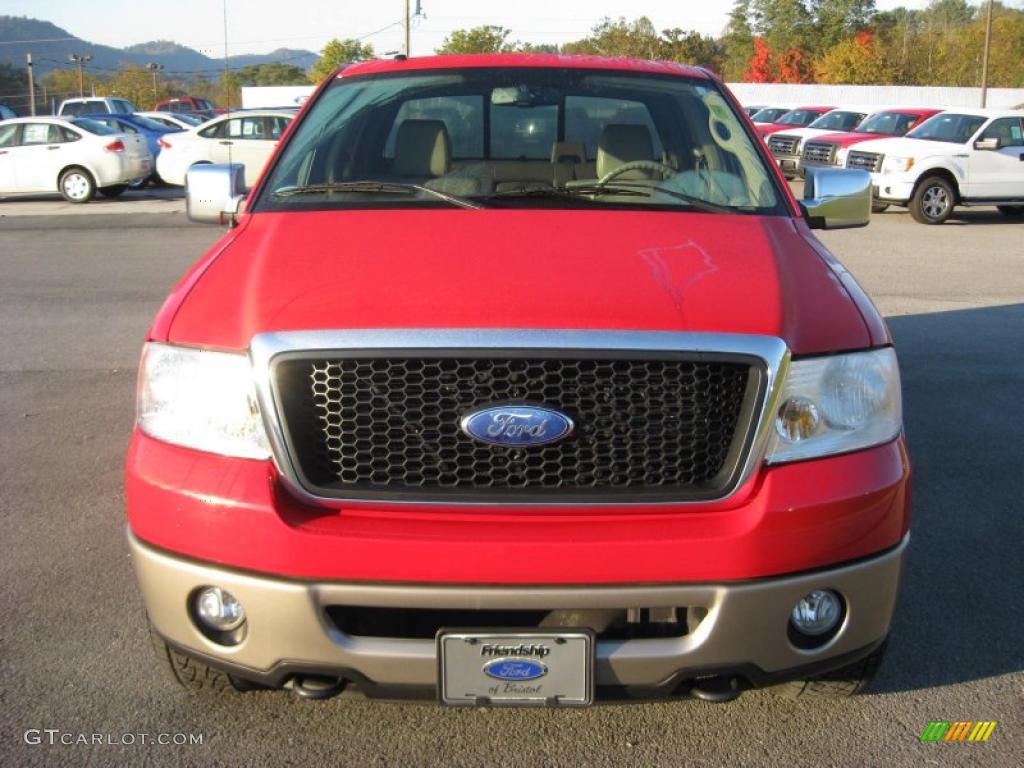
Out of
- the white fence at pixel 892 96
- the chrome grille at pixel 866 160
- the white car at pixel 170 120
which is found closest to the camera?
the chrome grille at pixel 866 160

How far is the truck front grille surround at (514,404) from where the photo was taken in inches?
104

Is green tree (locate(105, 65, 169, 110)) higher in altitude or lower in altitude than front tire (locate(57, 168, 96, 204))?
higher

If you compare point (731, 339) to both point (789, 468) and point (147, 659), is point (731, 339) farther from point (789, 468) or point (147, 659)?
point (147, 659)

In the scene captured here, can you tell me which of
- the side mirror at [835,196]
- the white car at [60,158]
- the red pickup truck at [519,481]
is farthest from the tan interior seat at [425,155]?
the white car at [60,158]

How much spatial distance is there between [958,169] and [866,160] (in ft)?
4.79

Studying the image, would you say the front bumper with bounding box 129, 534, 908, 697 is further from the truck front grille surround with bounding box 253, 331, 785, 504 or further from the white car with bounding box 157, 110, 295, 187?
the white car with bounding box 157, 110, 295, 187

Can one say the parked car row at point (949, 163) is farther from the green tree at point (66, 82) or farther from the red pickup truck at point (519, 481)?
the green tree at point (66, 82)

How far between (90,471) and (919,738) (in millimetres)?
3884

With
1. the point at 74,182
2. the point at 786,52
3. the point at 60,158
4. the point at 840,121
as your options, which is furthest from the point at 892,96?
the point at 60,158

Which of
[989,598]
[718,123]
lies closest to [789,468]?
[989,598]

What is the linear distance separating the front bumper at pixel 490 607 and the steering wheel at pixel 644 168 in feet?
6.15

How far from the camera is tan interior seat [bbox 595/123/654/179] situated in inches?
166

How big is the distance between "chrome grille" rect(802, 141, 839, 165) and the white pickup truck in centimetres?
217

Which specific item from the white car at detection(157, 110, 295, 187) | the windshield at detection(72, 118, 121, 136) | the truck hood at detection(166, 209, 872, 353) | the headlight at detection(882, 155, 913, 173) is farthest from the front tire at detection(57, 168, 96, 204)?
the truck hood at detection(166, 209, 872, 353)
